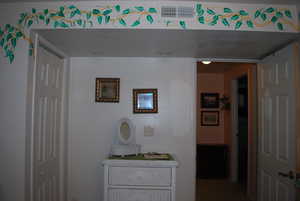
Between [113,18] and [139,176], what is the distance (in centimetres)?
156

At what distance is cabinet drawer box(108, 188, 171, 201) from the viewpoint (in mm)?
2215

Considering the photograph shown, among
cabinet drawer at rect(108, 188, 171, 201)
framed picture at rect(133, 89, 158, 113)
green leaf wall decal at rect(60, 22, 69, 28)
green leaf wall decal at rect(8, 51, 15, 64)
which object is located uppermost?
green leaf wall decal at rect(60, 22, 69, 28)

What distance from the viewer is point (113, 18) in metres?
1.76

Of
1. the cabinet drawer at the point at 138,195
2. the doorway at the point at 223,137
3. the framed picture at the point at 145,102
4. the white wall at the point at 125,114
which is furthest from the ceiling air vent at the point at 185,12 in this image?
the doorway at the point at 223,137

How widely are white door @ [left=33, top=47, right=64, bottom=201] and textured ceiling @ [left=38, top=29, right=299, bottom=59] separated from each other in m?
0.25

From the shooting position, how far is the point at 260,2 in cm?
176

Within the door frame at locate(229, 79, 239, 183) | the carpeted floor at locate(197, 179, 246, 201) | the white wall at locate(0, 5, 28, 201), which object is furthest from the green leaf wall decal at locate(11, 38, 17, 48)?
the door frame at locate(229, 79, 239, 183)

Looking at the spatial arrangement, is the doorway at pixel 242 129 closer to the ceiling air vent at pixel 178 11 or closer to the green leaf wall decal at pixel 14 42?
the ceiling air vent at pixel 178 11

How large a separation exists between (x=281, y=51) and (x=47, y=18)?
2219 mm

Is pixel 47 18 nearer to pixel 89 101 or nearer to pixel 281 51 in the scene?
pixel 89 101

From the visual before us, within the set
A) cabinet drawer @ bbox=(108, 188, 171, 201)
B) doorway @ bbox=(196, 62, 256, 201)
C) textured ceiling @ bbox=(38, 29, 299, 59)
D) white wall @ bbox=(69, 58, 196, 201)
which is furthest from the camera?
doorway @ bbox=(196, 62, 256, 201)

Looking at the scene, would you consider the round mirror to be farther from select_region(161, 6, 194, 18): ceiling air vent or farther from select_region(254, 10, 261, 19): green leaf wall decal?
select_region(254, 10, 261, 19): green leaf wall decal

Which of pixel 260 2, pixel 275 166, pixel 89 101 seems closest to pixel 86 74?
pixel 89 101

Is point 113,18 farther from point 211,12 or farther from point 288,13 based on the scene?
point 288,13
